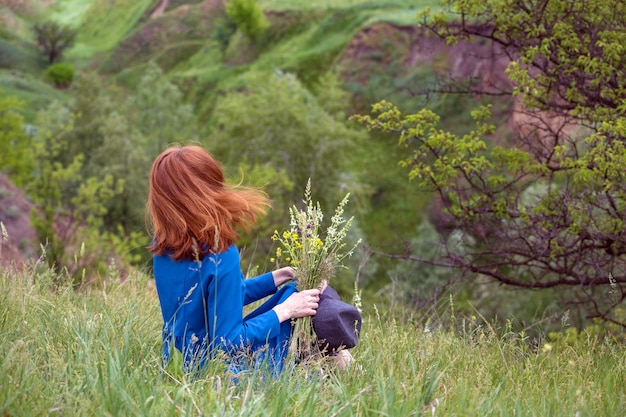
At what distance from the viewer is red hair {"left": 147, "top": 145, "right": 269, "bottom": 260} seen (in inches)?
136

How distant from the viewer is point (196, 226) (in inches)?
136

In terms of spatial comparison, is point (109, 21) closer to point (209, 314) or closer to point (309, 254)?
point (309, 254)

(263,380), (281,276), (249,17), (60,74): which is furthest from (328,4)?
(263,380)

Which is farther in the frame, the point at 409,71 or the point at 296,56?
the point at 296,56

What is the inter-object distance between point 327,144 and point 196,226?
3386 cm

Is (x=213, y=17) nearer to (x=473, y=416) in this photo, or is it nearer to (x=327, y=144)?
(x=327, y=144)

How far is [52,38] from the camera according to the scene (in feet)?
253

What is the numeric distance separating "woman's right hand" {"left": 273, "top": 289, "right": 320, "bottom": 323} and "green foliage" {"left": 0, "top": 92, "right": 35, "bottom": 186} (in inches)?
1335

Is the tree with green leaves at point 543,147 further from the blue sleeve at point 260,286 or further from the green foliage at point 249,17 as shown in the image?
the green foliage at point 249,17

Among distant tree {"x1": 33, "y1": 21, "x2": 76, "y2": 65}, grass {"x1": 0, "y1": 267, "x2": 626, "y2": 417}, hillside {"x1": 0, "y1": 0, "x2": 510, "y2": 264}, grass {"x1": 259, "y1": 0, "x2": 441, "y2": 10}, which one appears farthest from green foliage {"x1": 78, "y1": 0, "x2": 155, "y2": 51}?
grass {"x1": 0, "y1": 267, "x2": 626, "y2": 417}

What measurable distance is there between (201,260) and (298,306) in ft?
1.91

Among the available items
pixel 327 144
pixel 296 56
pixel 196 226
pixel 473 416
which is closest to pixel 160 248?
pixel 196 226

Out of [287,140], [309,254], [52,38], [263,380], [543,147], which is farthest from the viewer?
[52,38]

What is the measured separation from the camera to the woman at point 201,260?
3432 millimetres
